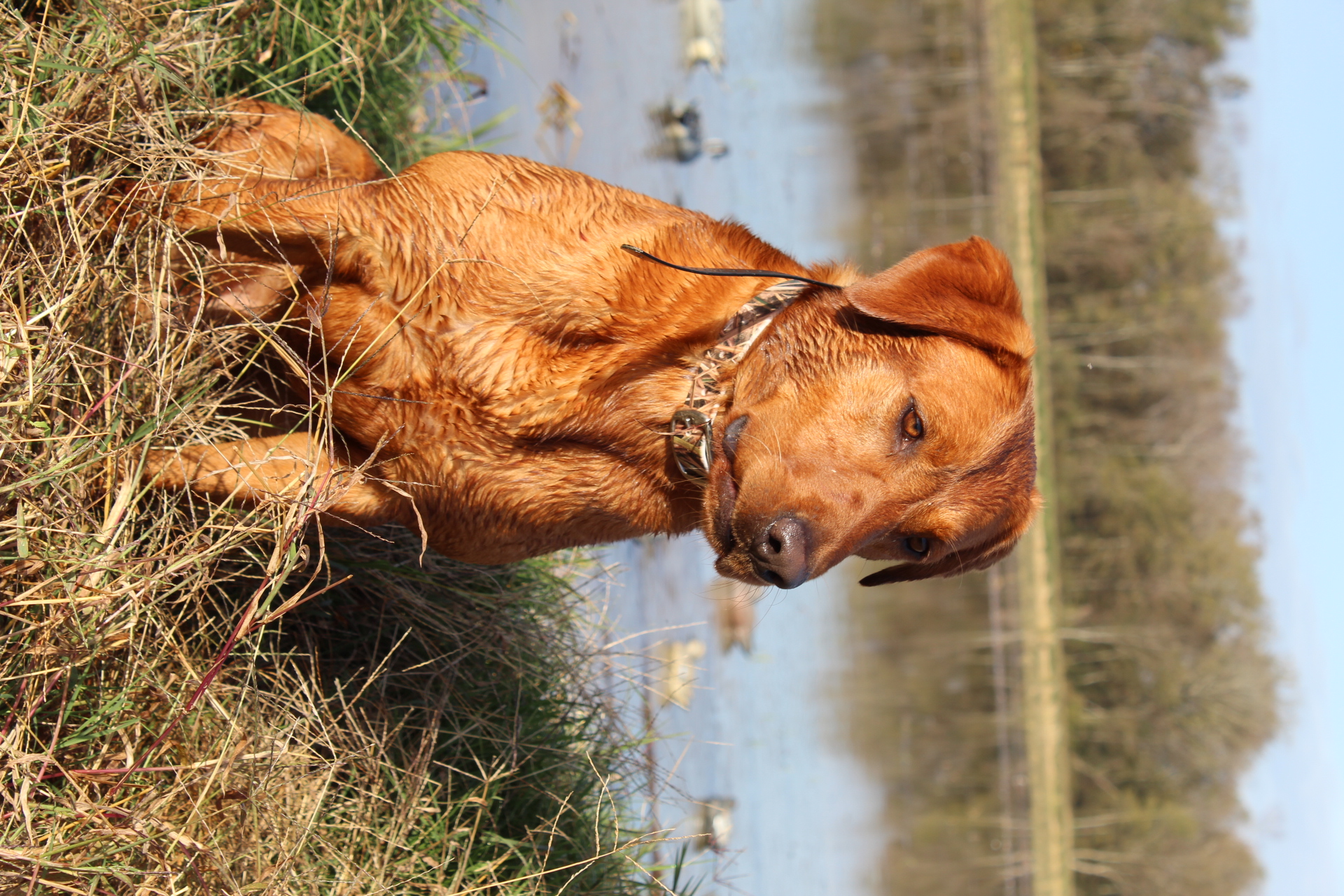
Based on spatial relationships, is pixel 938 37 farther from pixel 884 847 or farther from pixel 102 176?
pixel 102 176

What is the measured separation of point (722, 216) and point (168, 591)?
3284 millimetres

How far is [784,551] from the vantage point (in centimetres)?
241

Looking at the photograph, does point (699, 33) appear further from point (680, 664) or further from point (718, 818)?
point (718, 818)

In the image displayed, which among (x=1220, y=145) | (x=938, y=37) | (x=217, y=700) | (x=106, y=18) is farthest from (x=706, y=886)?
(x=1220, y=145)

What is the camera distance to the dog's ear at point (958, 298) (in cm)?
258

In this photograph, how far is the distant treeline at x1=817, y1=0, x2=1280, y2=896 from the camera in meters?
9.51

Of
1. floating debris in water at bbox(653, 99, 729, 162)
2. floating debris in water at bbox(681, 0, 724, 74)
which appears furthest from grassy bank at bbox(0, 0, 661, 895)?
floating debris in water at bbox(681, 0, 724, 74)

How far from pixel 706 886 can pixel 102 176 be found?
14.5 feet

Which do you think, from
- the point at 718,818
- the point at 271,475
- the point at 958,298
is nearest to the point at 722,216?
the point at 958,298

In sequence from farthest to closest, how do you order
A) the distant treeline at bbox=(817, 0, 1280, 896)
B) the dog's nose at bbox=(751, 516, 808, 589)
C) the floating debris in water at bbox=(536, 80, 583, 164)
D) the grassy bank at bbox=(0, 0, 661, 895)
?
the distant treeline at bbox=(817, 0, 1280, 896)
the floating debris in water at bbox=(536, 80, 583, 164)
the grassy bank at bbox=(0, 0, 661, 895)
the dog's nose at bbox=(751, 516, 808, 589)

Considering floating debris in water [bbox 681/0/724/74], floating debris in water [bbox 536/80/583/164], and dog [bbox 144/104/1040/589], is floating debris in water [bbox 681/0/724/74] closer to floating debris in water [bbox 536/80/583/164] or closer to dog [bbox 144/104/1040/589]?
floating debris in water [bbox 536/80/583/164]

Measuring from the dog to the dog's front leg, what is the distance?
0.01 meters

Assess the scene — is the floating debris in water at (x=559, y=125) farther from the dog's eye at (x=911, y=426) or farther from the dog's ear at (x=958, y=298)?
the dog's eye at (x=911, y=426)

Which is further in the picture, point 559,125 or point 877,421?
point 559,125
